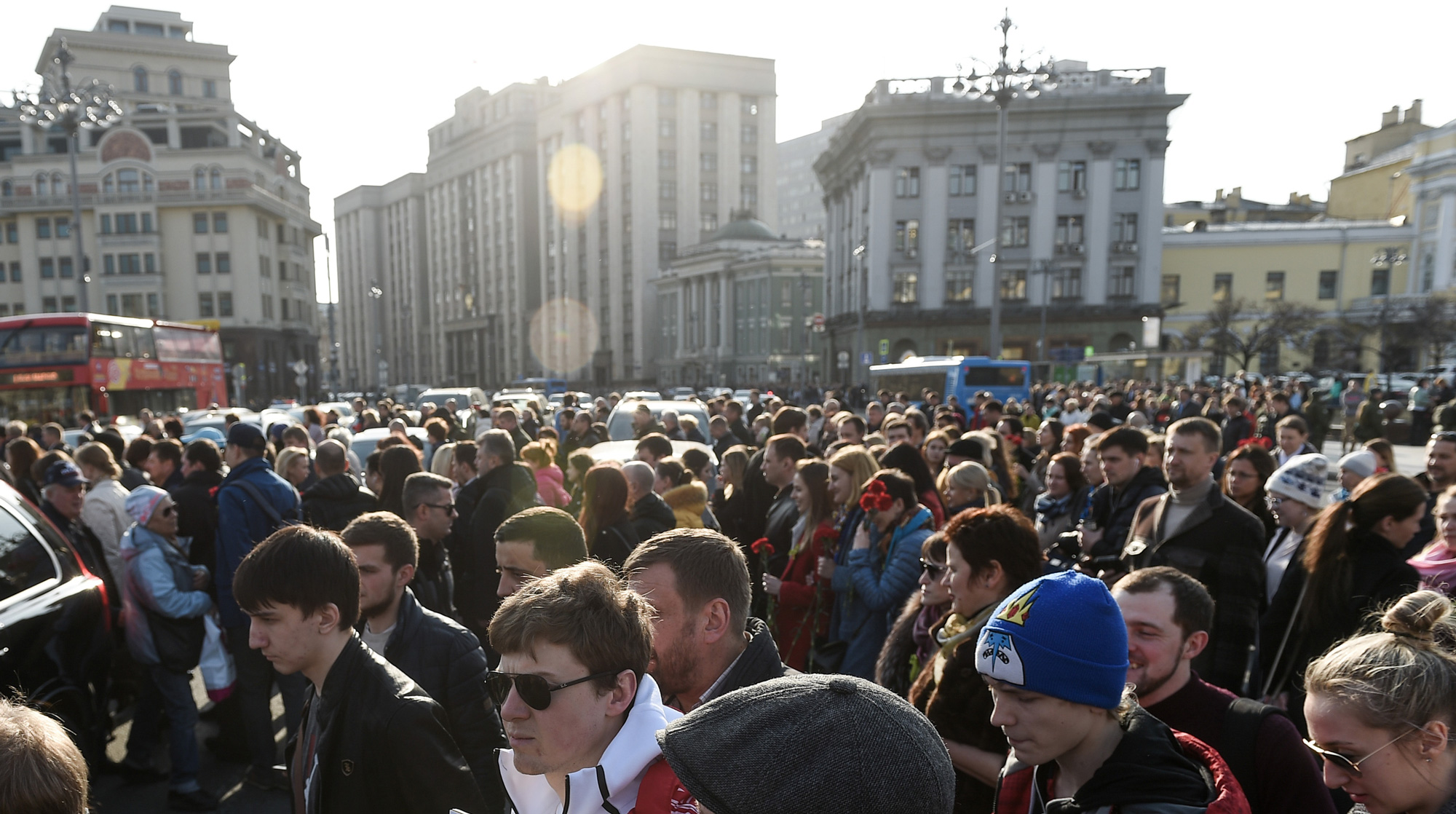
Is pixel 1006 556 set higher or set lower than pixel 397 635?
higher

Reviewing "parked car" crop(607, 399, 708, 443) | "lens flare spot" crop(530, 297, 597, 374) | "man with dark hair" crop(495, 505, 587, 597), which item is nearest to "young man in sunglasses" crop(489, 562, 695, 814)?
"man with dark hair" crop(495, 505, 587, 597)

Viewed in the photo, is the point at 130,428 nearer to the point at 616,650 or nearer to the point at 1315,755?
the point at 616,650

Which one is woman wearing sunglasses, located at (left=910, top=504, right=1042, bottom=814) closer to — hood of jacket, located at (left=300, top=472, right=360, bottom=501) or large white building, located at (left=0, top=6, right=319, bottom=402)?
hood of jacket, located at (left=300, top=472, right=360, bottom=501)

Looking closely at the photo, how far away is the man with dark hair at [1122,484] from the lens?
5.32 metres

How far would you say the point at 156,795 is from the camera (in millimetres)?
5027

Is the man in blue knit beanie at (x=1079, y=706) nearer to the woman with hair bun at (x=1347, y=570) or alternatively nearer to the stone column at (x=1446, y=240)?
the woman with hair bun at (x=1347, y=570)

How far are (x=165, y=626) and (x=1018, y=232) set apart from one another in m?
54.7

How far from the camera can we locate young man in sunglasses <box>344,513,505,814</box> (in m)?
3.19

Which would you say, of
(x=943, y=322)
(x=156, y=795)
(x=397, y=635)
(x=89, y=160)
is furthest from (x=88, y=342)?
(x=89, y=160)

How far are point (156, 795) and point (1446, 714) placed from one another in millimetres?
6357

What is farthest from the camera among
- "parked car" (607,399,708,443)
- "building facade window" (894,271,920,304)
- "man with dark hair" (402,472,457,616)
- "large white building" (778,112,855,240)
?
"large white building" (778,112,855,240)

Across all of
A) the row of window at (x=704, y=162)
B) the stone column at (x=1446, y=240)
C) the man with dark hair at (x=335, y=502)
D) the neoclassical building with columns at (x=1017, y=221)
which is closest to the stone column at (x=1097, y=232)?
the neoclassical building with columns at (x=1017, y=221)

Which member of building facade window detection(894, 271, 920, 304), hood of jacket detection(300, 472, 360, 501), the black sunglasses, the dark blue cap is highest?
building facade window detection(894, 271, 920, 304)

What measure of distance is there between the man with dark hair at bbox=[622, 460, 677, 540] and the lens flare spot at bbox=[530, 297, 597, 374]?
84.4 metres
